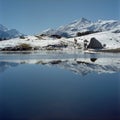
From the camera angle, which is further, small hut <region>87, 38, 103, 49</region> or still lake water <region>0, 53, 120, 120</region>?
small hut <region>87, 38, 103, 49</region>

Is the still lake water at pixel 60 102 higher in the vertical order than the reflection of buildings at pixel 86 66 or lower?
higher

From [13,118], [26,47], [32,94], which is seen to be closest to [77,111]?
[13,118]

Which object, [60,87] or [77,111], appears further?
[60,87]

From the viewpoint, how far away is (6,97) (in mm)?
25500

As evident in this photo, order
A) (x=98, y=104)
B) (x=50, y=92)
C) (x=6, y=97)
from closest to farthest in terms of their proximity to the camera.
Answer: (x=98, y=104) → (x=6, y=97) → (x=50, y=92)

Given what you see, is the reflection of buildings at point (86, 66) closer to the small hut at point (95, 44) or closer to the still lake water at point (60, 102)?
the still lake water at point (60, 102)

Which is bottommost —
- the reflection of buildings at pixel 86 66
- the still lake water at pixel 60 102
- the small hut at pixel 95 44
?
the small hut at pixel 95 44

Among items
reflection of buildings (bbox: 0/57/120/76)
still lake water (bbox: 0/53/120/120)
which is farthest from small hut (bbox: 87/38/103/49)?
still lake water (bbox: 0/53/120/120)

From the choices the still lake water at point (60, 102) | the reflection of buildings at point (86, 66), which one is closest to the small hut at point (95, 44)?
the reflection of buildings at point (86, 66)

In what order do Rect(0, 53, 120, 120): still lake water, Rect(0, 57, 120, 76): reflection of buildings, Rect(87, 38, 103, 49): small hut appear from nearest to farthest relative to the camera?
1. Rect(0, 53, 120, 120): still lake water
2. Rect(0, 57, 120, 76): reflection of buildings
3. Rect(87, 38, 103, 49): small hut

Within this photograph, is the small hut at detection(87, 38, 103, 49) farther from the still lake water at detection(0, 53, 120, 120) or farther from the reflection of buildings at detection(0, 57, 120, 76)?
the still lake water at detection(0, 53, 120, 120)

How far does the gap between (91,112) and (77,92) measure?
7693mm

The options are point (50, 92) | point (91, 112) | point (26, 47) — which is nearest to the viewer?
point (91, 112)

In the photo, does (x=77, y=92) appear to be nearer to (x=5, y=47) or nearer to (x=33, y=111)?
(x=33, y=111)
